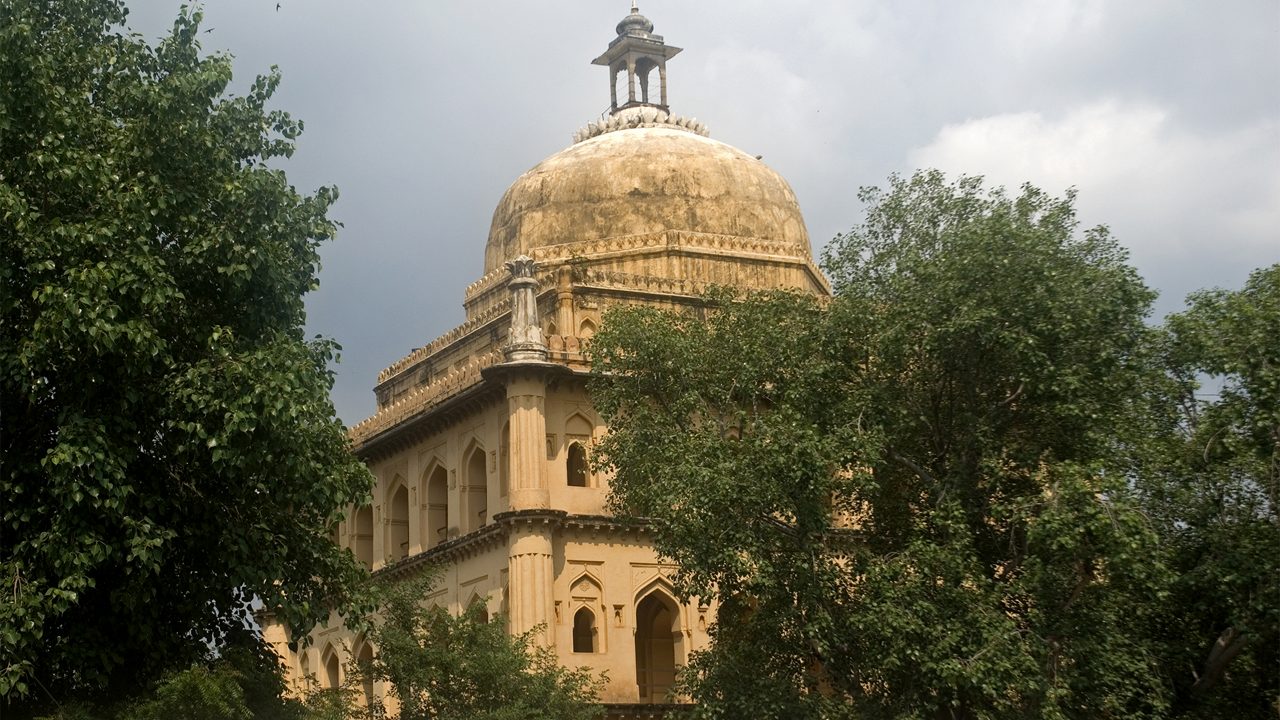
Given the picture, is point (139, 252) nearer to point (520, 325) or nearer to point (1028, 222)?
point (1028, 222)

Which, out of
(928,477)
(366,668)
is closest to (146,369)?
(928,477)

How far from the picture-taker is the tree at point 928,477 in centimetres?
2106

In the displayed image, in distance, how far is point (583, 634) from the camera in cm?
3347

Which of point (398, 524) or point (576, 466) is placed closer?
point (576, 466)

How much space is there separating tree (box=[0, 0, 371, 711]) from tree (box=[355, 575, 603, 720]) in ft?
23.8

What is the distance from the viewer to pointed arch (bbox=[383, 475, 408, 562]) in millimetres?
38031

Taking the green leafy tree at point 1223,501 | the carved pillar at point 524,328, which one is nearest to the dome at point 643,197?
the carved pillar at point 524,328

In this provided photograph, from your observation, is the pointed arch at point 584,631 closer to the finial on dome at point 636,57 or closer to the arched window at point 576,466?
the arched window at point 576,466

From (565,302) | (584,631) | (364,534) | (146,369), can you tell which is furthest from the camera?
(364,534)

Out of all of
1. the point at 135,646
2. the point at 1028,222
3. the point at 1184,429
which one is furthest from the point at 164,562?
the point at 1184,429

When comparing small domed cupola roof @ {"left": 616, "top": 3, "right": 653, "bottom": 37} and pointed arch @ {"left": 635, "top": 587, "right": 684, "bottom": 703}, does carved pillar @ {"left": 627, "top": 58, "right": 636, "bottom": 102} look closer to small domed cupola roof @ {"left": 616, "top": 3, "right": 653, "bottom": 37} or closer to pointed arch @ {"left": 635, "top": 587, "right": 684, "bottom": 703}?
small domed cupola roof @ {"left": 616, "top": 3, "right": 653, "bottom": 37}

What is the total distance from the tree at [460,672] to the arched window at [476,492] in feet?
22.3

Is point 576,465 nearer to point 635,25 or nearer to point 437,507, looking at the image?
point 437,507

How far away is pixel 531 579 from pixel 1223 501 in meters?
13.4
